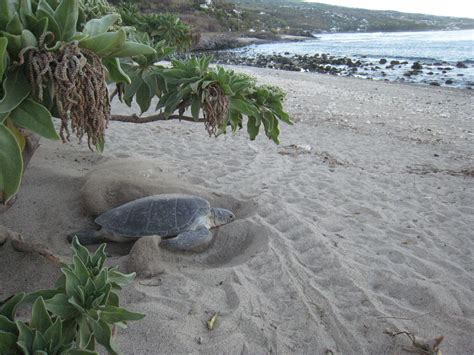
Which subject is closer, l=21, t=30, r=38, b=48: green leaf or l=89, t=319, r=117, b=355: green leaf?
l=21, t=30, r=38, b=48: green leaf

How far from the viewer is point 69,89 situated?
150 centimetres

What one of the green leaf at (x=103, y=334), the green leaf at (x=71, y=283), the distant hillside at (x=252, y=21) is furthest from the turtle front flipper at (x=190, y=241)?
the distant hillside at (x=252, y=21)

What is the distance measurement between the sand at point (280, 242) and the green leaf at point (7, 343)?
3.41ft

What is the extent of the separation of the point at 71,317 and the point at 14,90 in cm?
95

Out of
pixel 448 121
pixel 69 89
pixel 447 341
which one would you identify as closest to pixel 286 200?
pixel 447 341

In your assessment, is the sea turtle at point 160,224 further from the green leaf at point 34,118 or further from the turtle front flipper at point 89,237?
the green leaf at point 34,118

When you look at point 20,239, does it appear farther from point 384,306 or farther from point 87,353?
point 384,306

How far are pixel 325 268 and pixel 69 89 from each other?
2.52m

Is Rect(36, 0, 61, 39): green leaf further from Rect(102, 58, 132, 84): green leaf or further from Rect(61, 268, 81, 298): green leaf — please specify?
Rect(61, 268, 81, 298): green leaf

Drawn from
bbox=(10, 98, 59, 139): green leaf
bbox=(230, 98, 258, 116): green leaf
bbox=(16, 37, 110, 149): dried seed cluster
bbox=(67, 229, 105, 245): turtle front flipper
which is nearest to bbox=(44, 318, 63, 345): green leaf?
bbox=(10, 98, 59, 139): green leaf

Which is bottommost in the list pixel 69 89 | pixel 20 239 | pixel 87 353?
pixel 20 239

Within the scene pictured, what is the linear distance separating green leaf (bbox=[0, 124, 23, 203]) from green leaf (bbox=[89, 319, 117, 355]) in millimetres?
624

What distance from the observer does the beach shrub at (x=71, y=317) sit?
136cm

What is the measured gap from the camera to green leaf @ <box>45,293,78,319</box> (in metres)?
1.58
